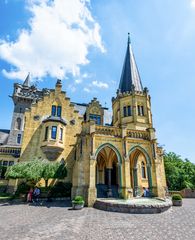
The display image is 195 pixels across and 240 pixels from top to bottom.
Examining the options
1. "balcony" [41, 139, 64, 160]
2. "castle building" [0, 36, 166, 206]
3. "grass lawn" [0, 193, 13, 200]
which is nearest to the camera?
"castle building" [0, 36, 166, 206]

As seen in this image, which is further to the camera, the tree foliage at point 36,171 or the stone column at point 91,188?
the tree foliage at point 36,171

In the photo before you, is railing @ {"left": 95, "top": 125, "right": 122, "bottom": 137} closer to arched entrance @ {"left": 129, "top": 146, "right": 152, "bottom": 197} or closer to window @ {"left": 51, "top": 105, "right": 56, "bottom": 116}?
arched entrance @ {"left": 129, "top": 146, "right": 152, "bottom": 197}

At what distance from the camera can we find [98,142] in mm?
18969

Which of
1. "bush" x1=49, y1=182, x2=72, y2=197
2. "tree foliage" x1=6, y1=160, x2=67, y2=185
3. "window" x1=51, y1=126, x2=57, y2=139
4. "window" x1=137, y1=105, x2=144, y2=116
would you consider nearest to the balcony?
"window" x1=51, y1=126, x2=57, y2=139

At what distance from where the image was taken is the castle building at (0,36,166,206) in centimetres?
1861

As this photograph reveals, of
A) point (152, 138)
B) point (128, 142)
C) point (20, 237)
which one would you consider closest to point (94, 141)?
point (128, 142)

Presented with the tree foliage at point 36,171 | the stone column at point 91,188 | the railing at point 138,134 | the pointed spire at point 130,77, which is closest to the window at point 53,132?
the tree foliage at point 36,171

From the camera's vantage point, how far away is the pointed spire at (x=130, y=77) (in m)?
31.4

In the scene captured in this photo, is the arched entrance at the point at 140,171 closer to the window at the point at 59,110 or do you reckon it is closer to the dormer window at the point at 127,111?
the dormer window at the point at 127,111

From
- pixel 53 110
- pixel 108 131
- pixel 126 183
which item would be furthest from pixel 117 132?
pixel 53 110

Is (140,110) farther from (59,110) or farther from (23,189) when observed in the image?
(23,189)

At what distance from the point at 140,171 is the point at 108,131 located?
11754 millimetres

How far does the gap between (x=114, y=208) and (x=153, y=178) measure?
25.4ft

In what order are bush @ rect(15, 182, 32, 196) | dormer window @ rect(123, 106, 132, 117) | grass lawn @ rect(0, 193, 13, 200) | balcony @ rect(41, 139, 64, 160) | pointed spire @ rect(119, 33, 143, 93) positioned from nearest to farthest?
grass lawn @ rect(0, 193, 13, 200)
bush @ rect(15, 182, 32, 196)
balcony @ rect(41, 139, 64, 160)
dormer window @ rect(123, 106, 132, 117)
pointed spire @ rect(119, 33, 143, 93)
